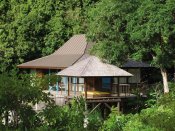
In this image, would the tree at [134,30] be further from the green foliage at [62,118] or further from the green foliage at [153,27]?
the green foliage at [62,118]

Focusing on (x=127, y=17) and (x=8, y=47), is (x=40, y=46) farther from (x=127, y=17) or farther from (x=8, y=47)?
(x=127, y=17)

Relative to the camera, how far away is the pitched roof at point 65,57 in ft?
111

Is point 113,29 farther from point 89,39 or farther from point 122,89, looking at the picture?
point 122,89

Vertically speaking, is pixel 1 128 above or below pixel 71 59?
below

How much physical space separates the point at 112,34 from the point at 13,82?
20.7 metres

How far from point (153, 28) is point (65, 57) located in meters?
10.7

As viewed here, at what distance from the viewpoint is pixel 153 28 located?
26469 millimetres

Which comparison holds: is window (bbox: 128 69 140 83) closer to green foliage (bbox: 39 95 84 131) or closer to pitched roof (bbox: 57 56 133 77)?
pitched roof (bbox: 57 56 133 77)

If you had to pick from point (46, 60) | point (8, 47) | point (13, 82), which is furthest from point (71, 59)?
point (13, 82)

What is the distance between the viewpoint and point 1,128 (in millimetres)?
7332

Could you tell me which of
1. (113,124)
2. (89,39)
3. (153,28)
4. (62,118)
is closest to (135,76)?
(89,39)

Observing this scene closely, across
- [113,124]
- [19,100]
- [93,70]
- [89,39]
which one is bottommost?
[113,124]

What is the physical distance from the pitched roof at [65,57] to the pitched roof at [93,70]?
4.07 metres

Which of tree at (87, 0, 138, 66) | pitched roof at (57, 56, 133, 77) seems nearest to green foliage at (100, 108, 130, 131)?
pitched roof at (57, 56, 133, 77)
